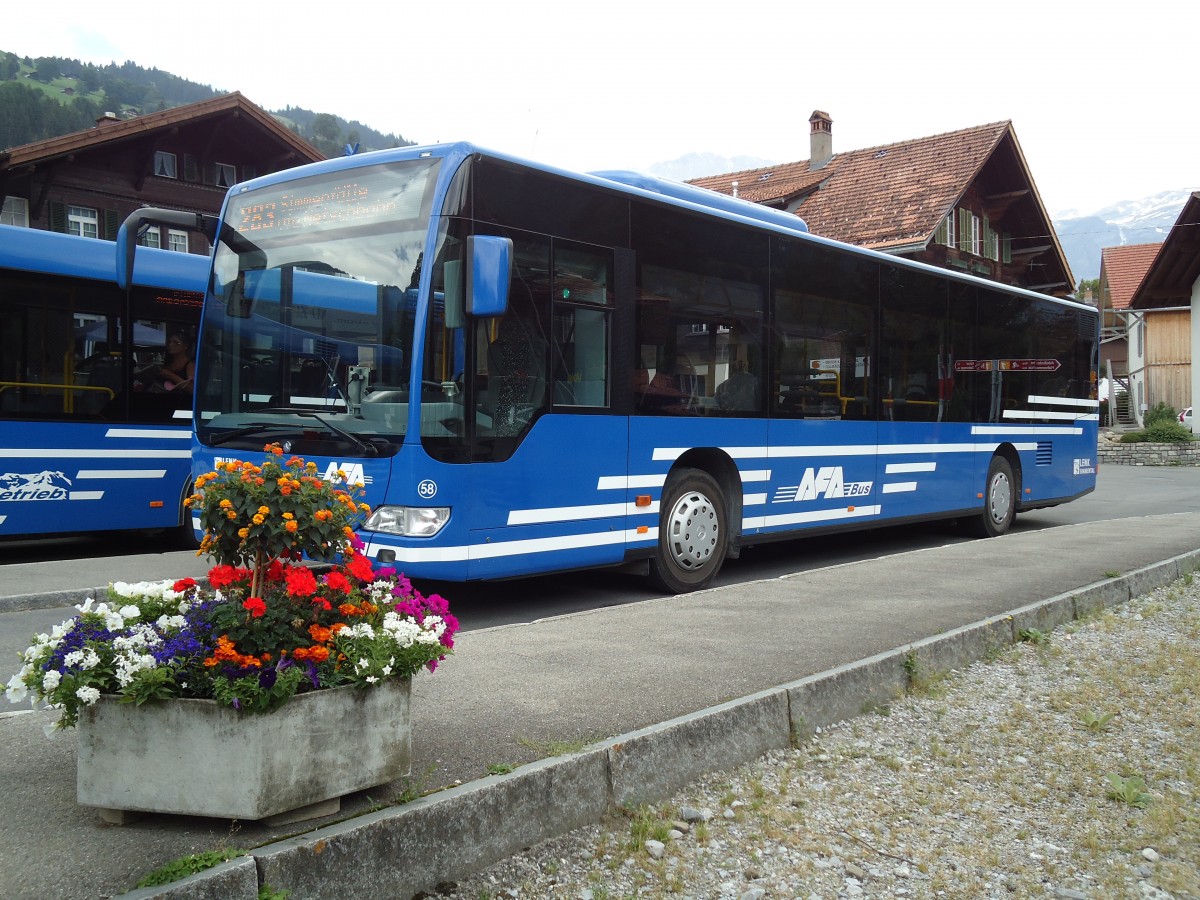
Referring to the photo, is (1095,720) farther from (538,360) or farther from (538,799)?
(538,360)

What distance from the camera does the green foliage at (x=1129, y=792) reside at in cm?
478

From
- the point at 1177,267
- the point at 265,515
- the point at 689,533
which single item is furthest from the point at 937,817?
the point at 1177,267

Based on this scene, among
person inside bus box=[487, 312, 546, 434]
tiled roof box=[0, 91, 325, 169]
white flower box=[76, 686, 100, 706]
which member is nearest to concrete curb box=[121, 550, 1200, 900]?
white flower box=[76, 686, 100, 706]

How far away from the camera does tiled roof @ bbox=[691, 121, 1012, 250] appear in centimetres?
3491

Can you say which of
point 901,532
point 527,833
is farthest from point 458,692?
point 901,532

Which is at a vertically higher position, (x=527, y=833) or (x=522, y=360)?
(x=522, y=360)

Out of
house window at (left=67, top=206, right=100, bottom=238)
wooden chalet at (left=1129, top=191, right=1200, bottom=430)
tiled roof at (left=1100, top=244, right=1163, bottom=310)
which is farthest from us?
tiled roof at (left=1100, top=244, right=1163, bottom=310)

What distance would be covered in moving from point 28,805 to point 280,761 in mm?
1010

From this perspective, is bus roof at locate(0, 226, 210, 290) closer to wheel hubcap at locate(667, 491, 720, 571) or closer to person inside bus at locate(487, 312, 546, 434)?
person inside bus at locate(487, 312, 546, 434)

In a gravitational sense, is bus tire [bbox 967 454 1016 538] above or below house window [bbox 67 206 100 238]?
below

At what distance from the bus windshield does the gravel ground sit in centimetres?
371

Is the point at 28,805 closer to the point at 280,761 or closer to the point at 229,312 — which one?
the point at 280,761

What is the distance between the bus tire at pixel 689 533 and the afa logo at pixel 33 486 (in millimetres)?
5773

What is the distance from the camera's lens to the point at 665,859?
13.3ft
